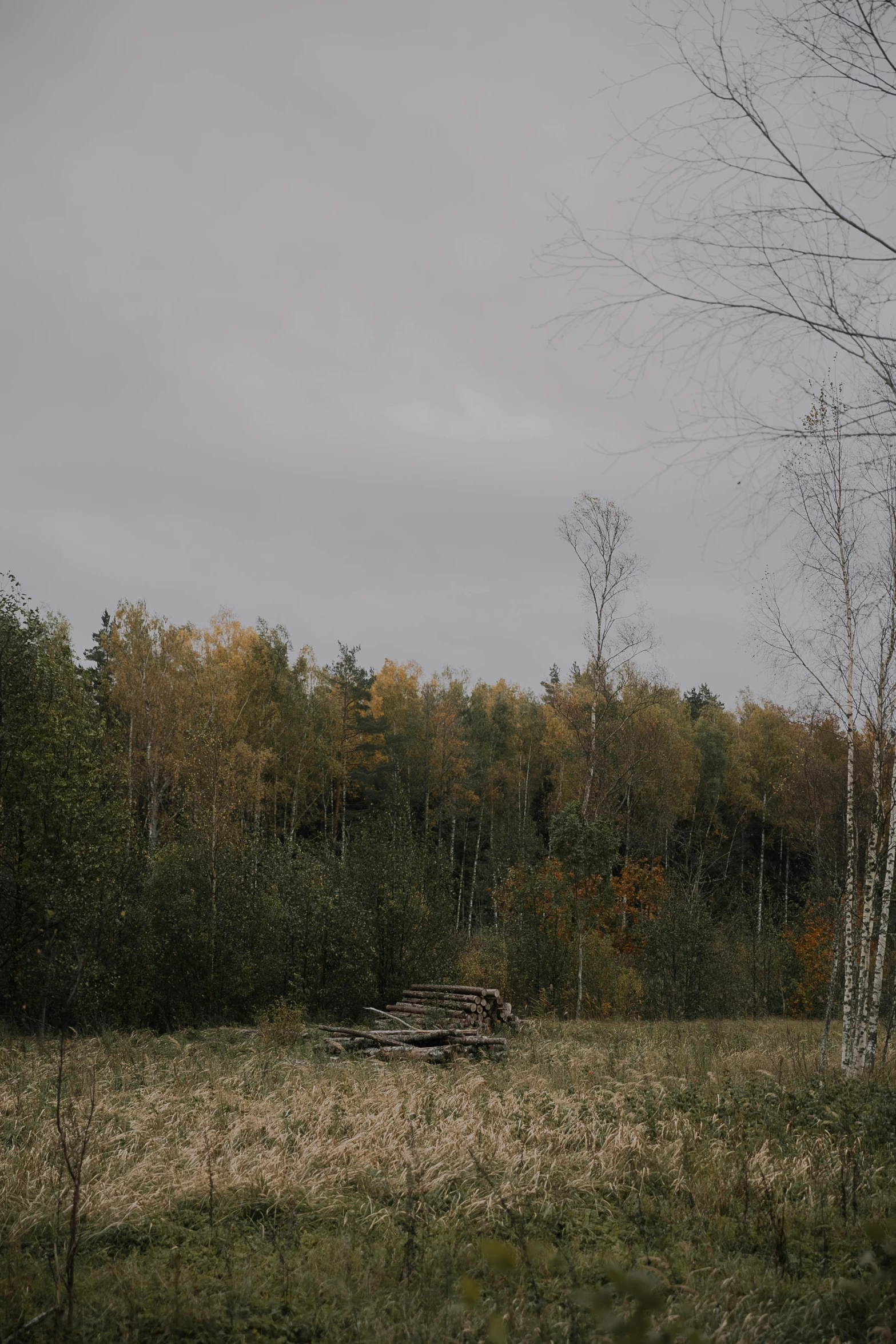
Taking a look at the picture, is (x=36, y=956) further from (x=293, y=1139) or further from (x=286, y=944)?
(x=293, y=1139)

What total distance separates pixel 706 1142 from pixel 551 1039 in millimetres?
7647

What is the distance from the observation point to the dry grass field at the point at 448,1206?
139 inches

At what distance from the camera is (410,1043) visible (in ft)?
41.1

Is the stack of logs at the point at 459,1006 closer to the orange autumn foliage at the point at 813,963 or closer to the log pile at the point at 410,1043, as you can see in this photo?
the log pile at the point at 410,1043

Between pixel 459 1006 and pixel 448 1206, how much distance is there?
9.52m

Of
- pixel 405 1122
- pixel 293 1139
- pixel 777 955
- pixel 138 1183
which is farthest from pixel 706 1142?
pixel 777 955

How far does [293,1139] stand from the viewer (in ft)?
20.1

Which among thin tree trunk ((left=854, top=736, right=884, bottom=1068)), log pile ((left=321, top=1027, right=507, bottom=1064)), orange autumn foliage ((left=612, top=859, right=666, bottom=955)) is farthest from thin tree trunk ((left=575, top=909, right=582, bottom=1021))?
thin tree trunk ((left=854, top=736, right=884, bottom=1068))

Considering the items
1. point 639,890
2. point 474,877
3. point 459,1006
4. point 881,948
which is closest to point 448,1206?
point 881,948

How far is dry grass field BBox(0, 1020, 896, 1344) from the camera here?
3.54 metres

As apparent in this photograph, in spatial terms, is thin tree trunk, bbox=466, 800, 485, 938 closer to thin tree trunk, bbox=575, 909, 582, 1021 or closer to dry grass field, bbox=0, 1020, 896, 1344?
thin tree trunk, bbox=575, 909, 582, 1021

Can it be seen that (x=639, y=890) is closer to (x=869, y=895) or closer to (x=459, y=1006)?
(x=459, y=1006)

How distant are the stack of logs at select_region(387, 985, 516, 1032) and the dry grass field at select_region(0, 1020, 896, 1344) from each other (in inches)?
212

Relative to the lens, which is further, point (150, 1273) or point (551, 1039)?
point (551, 1039)
